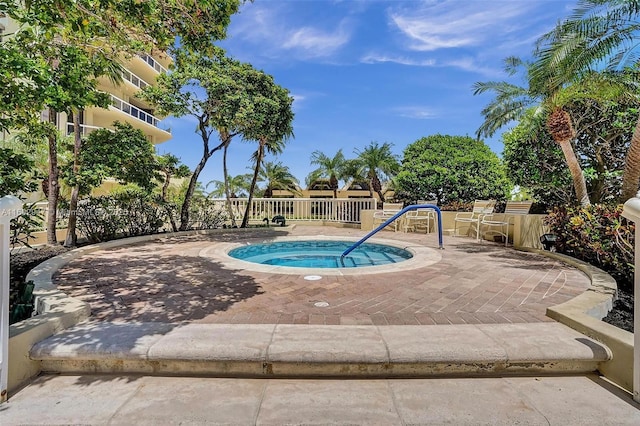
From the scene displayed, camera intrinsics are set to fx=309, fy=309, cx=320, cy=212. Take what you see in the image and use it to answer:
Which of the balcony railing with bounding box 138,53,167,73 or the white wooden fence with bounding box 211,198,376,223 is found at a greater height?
the balcony railing with bounding box 138,53,167,73

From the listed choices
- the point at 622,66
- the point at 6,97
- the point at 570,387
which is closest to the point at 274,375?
the point at 570,387

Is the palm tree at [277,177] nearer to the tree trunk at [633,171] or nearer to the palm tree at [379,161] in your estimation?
the palm tree at [379,161]

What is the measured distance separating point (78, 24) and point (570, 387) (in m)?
5.80

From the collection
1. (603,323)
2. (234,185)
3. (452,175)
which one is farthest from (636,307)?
(234,185)

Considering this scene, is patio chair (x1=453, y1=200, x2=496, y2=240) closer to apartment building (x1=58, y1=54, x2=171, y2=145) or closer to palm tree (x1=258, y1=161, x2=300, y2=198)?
palm tree (x1=258, y1=161, x2=300, y2=198)

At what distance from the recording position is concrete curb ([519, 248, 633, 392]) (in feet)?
6.89

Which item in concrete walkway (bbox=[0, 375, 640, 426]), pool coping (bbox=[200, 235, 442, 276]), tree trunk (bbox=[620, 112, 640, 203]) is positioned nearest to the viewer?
concrete walkway (bbox=[0, 375, 640, 426])

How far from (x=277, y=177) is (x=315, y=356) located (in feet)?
69.6

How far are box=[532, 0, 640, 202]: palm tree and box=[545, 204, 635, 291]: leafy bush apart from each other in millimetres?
1215

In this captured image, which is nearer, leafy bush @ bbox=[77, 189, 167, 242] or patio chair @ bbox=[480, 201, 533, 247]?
leafy bush @ bbox=[77, 189, 167, 242]

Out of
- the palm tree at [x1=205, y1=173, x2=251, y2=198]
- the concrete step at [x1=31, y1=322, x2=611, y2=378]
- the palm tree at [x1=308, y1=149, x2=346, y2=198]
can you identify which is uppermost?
the palm tree at [x1=308, y1=149, x2=346, y2=198]

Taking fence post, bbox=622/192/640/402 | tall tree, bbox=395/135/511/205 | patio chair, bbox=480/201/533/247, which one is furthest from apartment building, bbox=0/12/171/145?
fence post, bbox=622/192/640/402

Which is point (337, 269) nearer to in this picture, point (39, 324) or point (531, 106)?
point (39, 324)

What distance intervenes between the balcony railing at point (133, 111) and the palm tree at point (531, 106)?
1799cm
